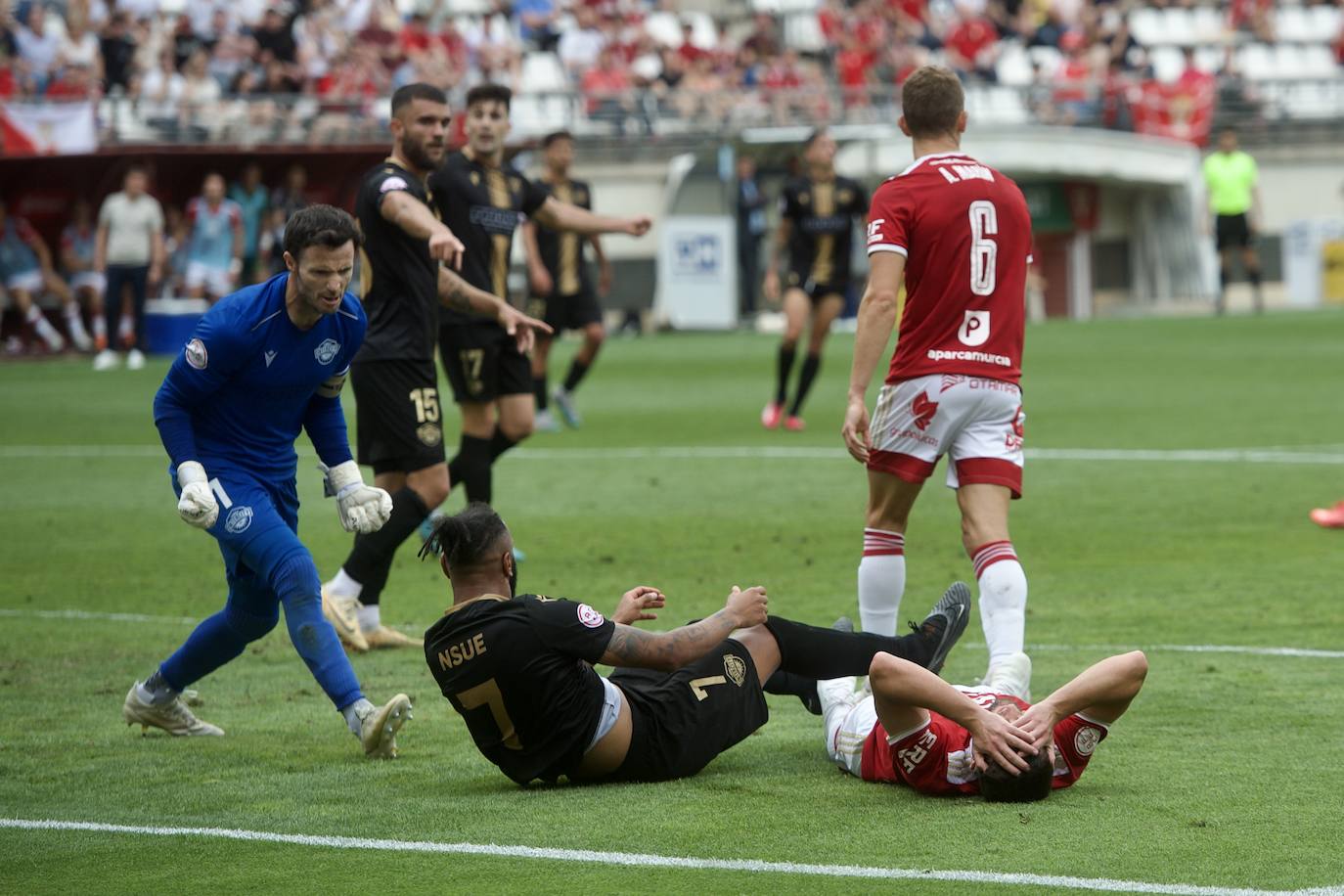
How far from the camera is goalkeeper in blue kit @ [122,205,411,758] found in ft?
20.5

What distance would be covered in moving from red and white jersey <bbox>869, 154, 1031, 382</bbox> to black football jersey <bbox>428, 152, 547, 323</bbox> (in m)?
3.92

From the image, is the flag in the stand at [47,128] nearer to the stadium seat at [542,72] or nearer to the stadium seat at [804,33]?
the stadium seat at [542,72]

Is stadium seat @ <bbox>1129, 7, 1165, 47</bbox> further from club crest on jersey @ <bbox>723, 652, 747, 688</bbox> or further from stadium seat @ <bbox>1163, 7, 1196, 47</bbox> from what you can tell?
club crest on jersey @ <bbox>723, 652, 747, 688</bbox>

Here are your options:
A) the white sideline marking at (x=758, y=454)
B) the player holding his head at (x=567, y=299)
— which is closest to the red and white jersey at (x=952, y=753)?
the white sideline marking at (x=758, y=454)

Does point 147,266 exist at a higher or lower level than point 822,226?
lower

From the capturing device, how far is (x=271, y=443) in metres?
6.61

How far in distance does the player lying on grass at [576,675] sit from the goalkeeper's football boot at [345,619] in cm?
229

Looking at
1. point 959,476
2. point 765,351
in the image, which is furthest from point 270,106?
point 959,476

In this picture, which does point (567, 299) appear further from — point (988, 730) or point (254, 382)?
point (988, 730)

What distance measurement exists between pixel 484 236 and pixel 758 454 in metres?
5.45

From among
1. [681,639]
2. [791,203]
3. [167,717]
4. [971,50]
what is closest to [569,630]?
[681,639]

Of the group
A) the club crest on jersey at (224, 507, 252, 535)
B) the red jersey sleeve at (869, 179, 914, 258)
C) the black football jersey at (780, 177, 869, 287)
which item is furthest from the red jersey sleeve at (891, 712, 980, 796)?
the black football jersey at (780, 177, 869, 287)

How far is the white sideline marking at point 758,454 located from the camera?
14.4 m

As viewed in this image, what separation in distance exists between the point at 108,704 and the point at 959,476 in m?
3.27
